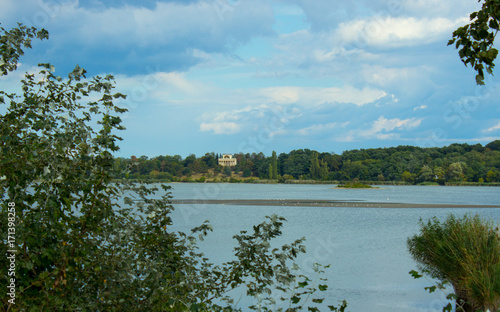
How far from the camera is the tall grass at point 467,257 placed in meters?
8.72

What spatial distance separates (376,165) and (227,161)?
126 feet

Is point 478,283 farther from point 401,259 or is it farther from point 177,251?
point 401,259

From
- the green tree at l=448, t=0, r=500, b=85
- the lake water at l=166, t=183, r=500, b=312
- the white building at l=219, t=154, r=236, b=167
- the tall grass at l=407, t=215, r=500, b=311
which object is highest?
the white building at l=219, t=154, r=236, b=167

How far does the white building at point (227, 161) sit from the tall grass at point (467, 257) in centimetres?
10644

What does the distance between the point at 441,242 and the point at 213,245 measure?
36.9ft

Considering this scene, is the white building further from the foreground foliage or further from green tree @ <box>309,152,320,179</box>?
the foreground foliage

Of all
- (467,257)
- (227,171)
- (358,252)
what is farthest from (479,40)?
(227,171)

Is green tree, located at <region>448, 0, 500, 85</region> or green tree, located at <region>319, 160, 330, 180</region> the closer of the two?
green tree, located at <region>448, 0, 500, 85</region>

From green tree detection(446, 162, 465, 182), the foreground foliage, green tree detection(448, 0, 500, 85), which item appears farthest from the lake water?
green tree detection(446, 162, 465, 182)

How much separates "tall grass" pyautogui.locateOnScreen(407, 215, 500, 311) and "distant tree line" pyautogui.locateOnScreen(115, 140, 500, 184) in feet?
280

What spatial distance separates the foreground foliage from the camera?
3.60 metres

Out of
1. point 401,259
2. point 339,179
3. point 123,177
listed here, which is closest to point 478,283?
point 123,177

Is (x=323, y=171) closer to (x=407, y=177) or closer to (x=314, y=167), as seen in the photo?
(x=314, y=167)

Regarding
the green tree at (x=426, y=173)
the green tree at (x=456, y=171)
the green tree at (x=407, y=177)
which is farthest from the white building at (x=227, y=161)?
the green tree at (x=456, y=171)
